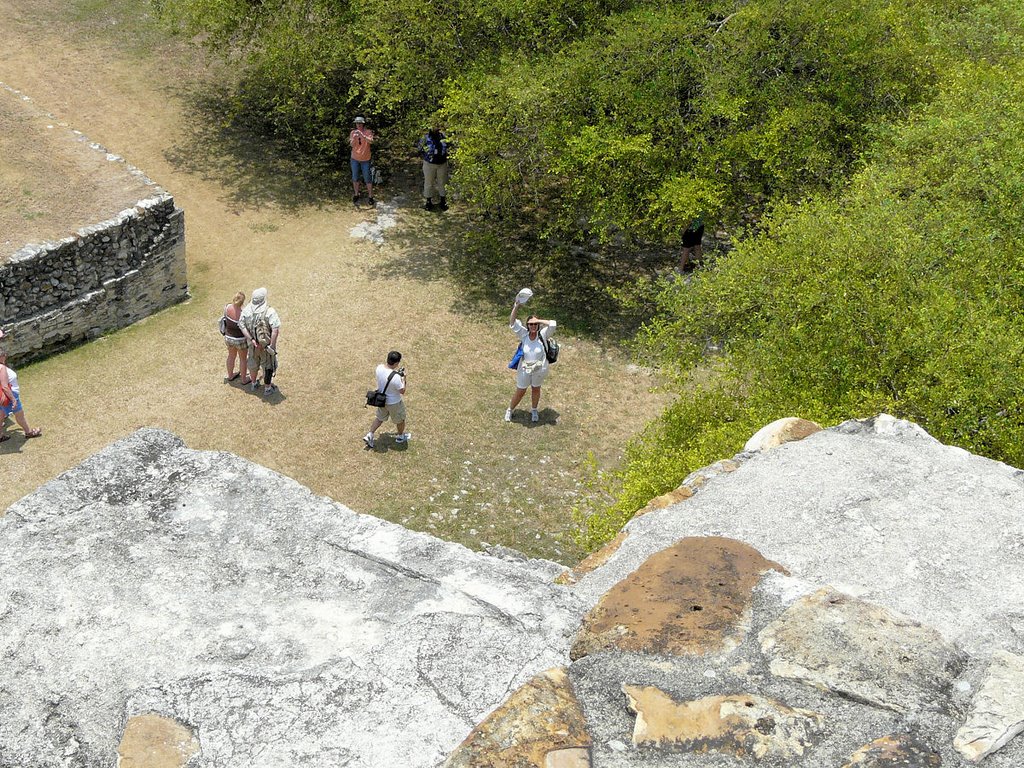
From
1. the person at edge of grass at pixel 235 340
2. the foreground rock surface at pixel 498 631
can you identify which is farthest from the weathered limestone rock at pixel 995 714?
the person at edge of grass at pixel 235 340

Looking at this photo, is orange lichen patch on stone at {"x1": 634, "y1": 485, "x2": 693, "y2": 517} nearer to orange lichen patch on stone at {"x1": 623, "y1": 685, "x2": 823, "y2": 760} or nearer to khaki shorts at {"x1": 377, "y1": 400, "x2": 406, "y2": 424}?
orange lichen patch on stone at {"x1": 623, "y1": 685, "x2": 823, "y2": 760}

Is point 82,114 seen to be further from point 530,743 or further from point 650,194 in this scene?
point 530,743

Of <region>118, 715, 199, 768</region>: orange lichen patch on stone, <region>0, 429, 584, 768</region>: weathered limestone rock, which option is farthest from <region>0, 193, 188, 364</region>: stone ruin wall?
<region>118, 715, 199, 768</region>: orange lichen patch on stone

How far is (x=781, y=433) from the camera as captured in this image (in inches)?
271

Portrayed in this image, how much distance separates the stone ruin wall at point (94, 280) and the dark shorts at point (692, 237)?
7093 millimetres

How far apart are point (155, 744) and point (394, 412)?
8.04m

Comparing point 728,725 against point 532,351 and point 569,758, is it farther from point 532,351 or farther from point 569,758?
point 532,351

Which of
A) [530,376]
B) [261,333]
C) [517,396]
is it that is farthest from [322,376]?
[530,376]

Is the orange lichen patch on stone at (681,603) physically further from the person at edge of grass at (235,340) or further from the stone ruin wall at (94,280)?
the stone ruin wall at (94,280)

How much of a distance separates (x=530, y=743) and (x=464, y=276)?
41.1 feet

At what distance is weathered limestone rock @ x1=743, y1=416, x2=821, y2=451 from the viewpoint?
6801 millimetres

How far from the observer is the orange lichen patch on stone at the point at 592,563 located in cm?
514

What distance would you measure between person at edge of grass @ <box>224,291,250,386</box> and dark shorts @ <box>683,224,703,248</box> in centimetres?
648

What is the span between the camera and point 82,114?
1827 centimetres
